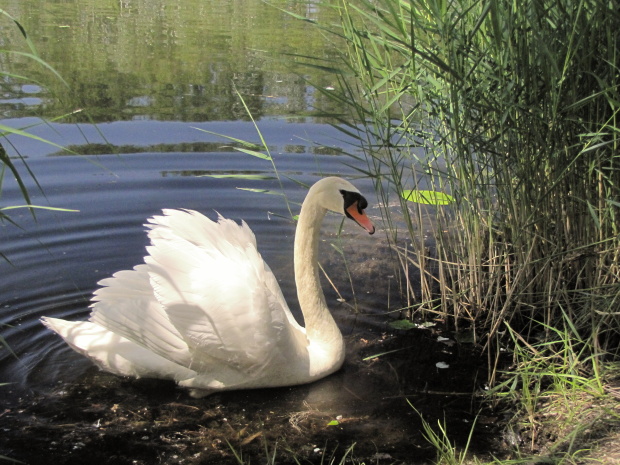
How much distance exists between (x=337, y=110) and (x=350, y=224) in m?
3.42

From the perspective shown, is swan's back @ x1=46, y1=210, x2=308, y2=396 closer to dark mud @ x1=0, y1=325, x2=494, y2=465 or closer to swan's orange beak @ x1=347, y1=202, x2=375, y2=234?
dark mud @ x1=0, y1=325, x2=494, y2=465

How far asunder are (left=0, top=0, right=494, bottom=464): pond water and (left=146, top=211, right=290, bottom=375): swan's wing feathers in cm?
31

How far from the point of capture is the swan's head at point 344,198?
460cm

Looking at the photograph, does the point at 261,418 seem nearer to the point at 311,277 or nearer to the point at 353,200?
the point at 311,277

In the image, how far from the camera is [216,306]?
4.27 meters

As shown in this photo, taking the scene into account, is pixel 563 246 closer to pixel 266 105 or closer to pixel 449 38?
pixel 449 38

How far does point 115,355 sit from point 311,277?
1.30 m

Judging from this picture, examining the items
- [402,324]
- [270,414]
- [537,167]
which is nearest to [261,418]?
[270,414]

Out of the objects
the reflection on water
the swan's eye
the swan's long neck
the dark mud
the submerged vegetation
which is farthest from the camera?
the reflection on water

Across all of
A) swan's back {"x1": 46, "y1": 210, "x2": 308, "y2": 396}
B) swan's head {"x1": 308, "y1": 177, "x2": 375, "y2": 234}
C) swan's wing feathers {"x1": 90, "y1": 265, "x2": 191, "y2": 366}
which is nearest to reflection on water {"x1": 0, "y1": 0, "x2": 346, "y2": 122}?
swan's head {"x1": 308, "y1": 177, "x2": 375, "y2": 234}

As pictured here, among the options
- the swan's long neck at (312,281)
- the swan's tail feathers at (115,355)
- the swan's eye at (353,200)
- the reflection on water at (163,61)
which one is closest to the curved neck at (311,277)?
the swan's long neck at (312,281)

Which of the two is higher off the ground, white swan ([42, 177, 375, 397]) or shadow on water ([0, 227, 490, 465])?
white swan ([42, 177, 375, 397])

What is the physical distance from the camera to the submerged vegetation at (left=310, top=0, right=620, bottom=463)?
12.8ft

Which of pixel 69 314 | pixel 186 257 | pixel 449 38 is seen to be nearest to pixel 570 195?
pixel 449 38
